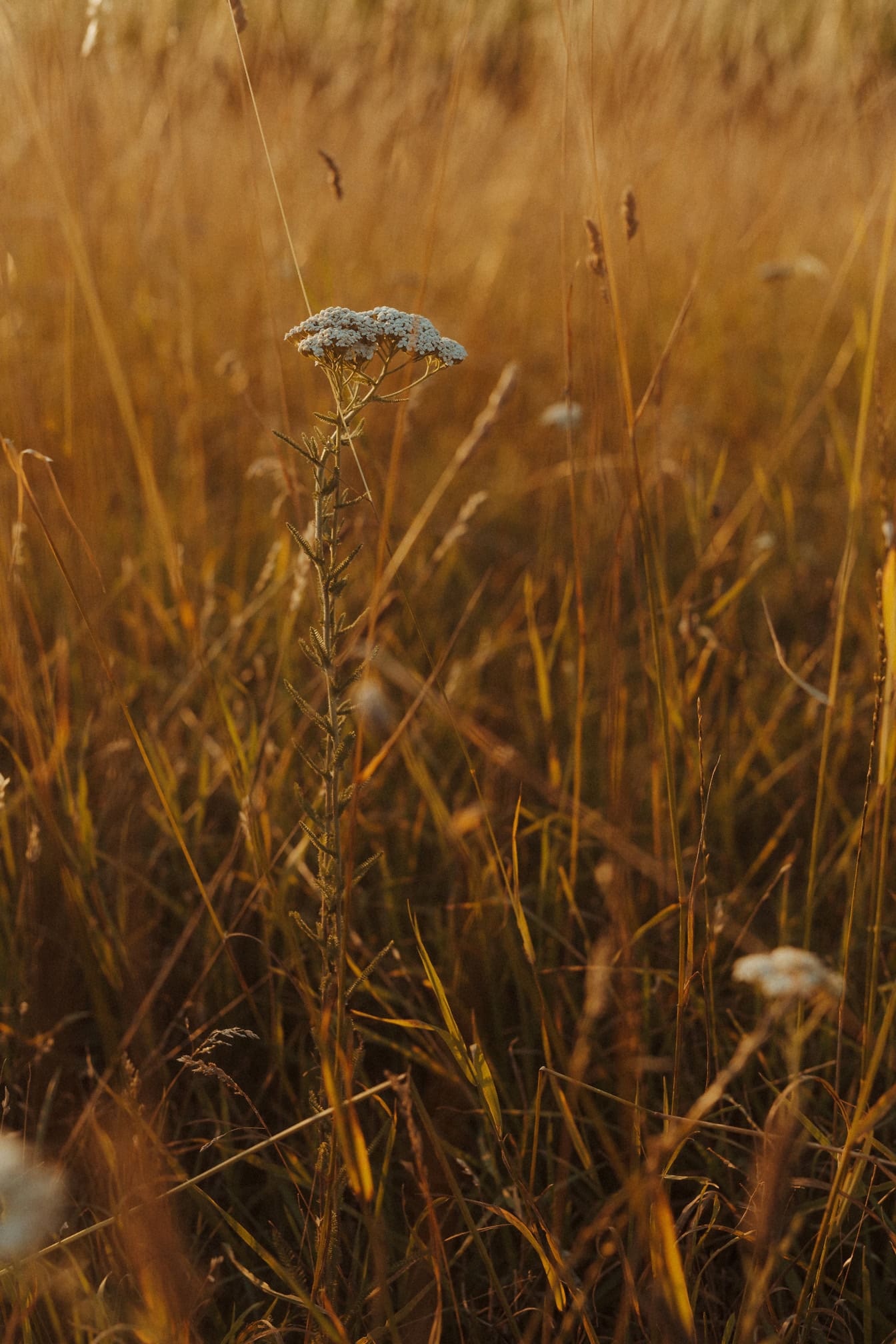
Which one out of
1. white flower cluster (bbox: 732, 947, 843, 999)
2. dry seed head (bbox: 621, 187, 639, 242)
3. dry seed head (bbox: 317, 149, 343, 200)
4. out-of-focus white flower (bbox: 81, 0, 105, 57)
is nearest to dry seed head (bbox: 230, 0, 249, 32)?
dry seed head (bbox: 317, 149, 343, 200)

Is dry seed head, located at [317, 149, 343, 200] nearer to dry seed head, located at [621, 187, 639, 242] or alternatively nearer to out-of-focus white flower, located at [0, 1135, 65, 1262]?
dry seed head, located at [621, 187, 639, 242]

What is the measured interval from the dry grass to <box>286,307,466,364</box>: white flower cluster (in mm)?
68

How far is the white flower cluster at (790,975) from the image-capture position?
1.92 feet

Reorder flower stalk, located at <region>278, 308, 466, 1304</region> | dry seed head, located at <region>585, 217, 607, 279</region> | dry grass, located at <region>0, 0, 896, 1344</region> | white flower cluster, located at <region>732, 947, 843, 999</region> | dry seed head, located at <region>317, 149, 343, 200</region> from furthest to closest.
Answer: dry seed head, located at <region>317, 149, 343, 200</region>
dry seed head, located at <region>585, 217, 607, 279</region>
dry grass, located at <region>0, 0, 896, 1344</region>
flower stalk, located at <region>278, 308, 466, 1304</region>
white flower cluster, located at <region>732, 947, 843, 999</region>

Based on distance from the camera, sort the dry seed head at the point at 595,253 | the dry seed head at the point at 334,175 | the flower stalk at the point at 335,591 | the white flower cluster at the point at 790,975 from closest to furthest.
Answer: the white flower cluster at the point at 790,975
the flower stalk at the point at 335,591
the dry seed head at the point at 595,253
the dry seed head at the point at 334,175

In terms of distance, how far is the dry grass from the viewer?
2.77ft

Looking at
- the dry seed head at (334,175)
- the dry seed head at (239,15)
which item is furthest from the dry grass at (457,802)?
the dry seed head at (239,15)

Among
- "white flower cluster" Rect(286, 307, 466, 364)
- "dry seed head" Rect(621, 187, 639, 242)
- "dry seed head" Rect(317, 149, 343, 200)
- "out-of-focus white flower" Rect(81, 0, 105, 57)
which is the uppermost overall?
"out-of-focus white flower" Rect(81, 0, 105, 57)

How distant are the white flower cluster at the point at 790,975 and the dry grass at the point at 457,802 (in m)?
0.06

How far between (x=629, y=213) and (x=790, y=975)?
84 cm

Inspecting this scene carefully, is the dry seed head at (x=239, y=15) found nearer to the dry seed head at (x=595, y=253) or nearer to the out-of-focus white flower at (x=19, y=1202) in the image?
the dry seed head at (x=595, y=253)

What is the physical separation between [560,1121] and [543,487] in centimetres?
162

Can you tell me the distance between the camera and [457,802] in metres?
1.47

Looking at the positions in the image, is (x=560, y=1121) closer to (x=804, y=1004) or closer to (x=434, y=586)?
(x=804, y=1004)
